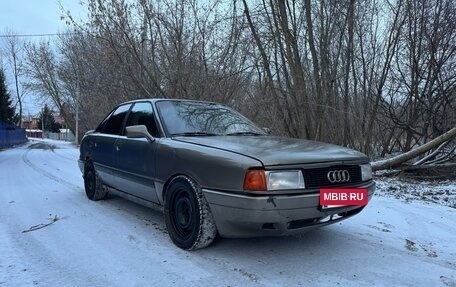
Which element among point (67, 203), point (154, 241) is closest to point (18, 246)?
point (154, 241)

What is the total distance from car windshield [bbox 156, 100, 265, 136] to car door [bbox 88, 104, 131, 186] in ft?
3.47

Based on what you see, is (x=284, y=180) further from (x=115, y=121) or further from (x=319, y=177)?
(x=115, y=121)

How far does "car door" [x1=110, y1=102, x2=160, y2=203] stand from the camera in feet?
15.5

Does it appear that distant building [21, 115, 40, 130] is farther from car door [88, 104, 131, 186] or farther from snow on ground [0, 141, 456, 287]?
snow on ground [0, 141, 456, 287]

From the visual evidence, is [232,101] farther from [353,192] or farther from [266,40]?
[353,192]

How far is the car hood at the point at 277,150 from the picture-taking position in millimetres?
3654

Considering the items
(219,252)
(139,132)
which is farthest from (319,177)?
(139,132)

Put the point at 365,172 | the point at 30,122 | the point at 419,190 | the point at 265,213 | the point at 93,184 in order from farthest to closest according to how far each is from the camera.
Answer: the point at 30,122 < the point at 419,190 < the point at 93,184 < the point at 365,172 < the point at 265,213

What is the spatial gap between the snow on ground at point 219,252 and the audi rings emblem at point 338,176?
0.77 meters

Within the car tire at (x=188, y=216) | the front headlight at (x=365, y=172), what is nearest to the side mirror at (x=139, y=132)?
the car tire at (x=188, y=216)

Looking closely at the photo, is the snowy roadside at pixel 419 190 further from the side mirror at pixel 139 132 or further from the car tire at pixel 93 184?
the car tire at pixel 93 184

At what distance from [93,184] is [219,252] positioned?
3253mm

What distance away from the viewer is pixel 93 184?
6.59 meters

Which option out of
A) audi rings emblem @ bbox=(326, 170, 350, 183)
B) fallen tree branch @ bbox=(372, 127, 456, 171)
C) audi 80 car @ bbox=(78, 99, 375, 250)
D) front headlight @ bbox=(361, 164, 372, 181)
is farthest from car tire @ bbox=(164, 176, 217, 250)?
fallen tree branch @ bbox=(372, 127, 456, 171)
